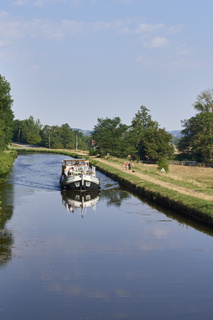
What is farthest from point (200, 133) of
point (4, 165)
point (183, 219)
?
point (183, 219)

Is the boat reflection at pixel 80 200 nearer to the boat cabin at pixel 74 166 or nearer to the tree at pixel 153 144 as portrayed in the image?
the boat cabin at pixel 74 166

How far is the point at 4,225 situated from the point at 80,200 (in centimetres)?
1319

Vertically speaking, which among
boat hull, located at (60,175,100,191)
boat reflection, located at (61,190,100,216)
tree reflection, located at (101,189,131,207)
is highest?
boat hull, located at (60,175,100,191)

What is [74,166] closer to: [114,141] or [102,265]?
[102,265]

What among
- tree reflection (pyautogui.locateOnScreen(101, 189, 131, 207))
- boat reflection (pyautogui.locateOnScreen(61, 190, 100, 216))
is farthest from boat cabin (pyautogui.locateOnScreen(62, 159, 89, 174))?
tree reflection (pyautogui.locateOnScreen(101, 189, 131, 207))

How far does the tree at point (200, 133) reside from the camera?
94.5 meters

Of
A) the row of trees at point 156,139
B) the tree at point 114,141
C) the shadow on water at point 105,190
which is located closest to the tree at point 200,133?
the row of trees at point 156,139

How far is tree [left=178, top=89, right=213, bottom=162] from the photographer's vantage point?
94500mm

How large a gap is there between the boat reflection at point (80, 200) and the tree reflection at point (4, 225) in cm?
478

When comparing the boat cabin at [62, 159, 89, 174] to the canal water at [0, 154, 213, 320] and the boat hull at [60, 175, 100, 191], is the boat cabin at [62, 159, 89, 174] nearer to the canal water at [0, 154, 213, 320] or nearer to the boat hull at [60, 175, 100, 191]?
the boat hull at [60, 175, 100, 191]

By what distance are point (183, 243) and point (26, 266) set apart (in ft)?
29.0

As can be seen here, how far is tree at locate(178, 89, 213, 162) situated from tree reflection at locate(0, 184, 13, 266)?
62.3 m

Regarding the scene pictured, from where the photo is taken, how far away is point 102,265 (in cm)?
1750

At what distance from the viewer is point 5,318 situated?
1236 centimetres
